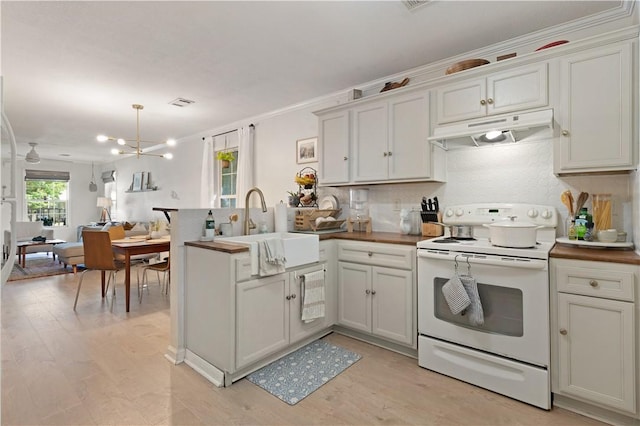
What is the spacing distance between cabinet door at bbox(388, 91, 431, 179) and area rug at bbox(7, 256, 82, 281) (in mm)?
6080

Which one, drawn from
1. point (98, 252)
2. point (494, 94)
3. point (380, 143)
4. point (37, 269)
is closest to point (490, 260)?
point (494, 94)

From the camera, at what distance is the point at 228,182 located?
17.9ft

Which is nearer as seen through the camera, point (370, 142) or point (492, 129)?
point (492, 129)

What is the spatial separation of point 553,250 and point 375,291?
50.0 inches

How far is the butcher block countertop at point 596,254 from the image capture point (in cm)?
174

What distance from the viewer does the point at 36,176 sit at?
27.7 ft

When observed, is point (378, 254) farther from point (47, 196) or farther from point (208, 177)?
point (47, 196)

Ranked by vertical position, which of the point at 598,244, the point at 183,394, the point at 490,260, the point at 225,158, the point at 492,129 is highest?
the point at 225,158

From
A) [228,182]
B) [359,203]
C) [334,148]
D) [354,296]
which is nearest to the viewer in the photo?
[354,296]

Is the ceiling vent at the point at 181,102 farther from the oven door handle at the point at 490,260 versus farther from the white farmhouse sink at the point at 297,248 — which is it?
the oven door handle at the point at 490,260

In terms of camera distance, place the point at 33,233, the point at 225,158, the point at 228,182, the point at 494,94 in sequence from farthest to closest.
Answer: the point at 33,233, the point at 228,182, the point at 225,158, the point at 494,94

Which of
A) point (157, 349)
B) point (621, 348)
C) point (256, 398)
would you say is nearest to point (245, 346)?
point (256, 398)

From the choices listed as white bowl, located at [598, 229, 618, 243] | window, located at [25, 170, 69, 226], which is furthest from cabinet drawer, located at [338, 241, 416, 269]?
window, located at [25, 170, 69, 226]

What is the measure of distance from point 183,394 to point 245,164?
11.0 feet
